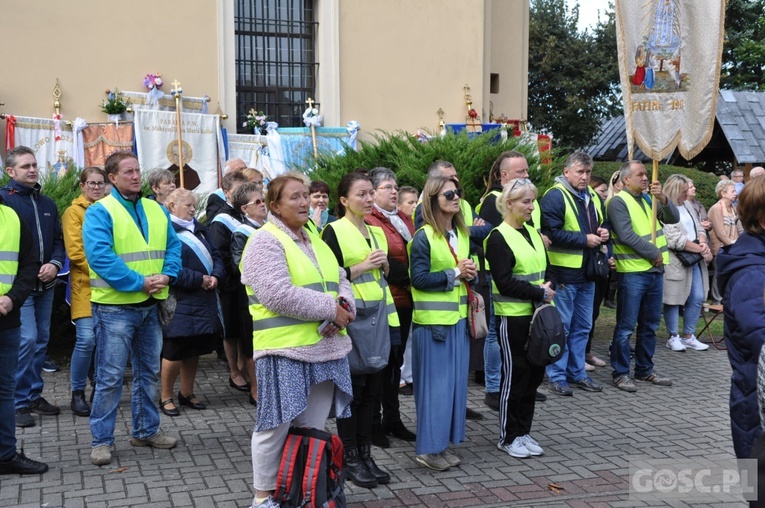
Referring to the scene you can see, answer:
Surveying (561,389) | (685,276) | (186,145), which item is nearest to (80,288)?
(561,389)

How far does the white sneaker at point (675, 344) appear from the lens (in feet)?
33.9

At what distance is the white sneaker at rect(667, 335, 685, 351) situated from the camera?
33.9ft

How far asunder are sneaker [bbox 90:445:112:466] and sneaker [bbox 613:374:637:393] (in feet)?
15.8

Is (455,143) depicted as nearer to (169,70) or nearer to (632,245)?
(632,245)

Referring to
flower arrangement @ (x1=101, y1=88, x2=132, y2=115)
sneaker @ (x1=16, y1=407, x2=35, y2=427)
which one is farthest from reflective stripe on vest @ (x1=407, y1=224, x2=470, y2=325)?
flower arrangement @ (x1=101, y1=88, x2=132, y2=115)

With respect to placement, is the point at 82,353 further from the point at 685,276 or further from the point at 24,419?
the point at 685,276

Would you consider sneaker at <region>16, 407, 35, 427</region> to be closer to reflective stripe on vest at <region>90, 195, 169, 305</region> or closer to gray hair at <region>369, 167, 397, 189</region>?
reflective stripe on vest at <region>90, 195, 169, 305</region>

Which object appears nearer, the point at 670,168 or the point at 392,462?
the point at 392,462

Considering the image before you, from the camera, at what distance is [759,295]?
3771mm

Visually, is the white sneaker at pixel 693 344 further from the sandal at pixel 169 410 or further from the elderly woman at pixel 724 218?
the sandal at pixel 169 410

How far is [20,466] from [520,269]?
3626 mm

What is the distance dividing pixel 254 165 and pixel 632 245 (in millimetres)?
7529

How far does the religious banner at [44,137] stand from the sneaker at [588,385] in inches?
316

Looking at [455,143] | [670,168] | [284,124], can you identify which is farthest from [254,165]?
[670,168]
